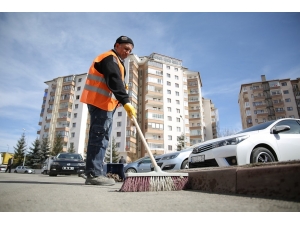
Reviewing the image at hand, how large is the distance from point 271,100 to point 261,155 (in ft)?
208

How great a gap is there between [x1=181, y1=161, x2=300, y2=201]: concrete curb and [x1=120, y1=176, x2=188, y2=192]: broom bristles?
392 mm

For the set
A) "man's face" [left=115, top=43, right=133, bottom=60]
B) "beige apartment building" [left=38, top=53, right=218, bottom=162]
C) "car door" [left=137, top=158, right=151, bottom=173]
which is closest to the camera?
"man's face" [left=115, top=43, right=133, bottom=60]

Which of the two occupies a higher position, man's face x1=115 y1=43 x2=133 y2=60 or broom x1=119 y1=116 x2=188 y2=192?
man's face x1=115 y1=43 x2=133 y2=60

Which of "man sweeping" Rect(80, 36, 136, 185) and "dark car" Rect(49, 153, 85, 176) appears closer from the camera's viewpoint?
"man sweeping" Rect(80, 36, 136, 185)

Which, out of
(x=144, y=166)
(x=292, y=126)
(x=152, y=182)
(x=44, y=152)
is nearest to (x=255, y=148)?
(x=292, y=126)

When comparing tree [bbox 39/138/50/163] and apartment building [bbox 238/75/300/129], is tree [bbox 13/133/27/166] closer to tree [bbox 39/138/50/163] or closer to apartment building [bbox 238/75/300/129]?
tree [bbox 39/138/50/163]

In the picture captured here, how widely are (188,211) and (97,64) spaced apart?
2721 mm

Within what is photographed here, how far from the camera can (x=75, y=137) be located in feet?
149

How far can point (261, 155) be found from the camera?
403cm

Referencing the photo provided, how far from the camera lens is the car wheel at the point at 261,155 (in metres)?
3.90

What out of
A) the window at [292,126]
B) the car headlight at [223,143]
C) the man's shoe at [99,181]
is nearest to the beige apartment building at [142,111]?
the car headlight at [223,143]

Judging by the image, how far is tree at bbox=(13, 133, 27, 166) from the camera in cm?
4925

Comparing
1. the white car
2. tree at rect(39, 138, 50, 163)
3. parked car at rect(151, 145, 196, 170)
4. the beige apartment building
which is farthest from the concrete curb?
tree at rect(39, 138, 50, 163)

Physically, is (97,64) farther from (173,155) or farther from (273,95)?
(273,95)
